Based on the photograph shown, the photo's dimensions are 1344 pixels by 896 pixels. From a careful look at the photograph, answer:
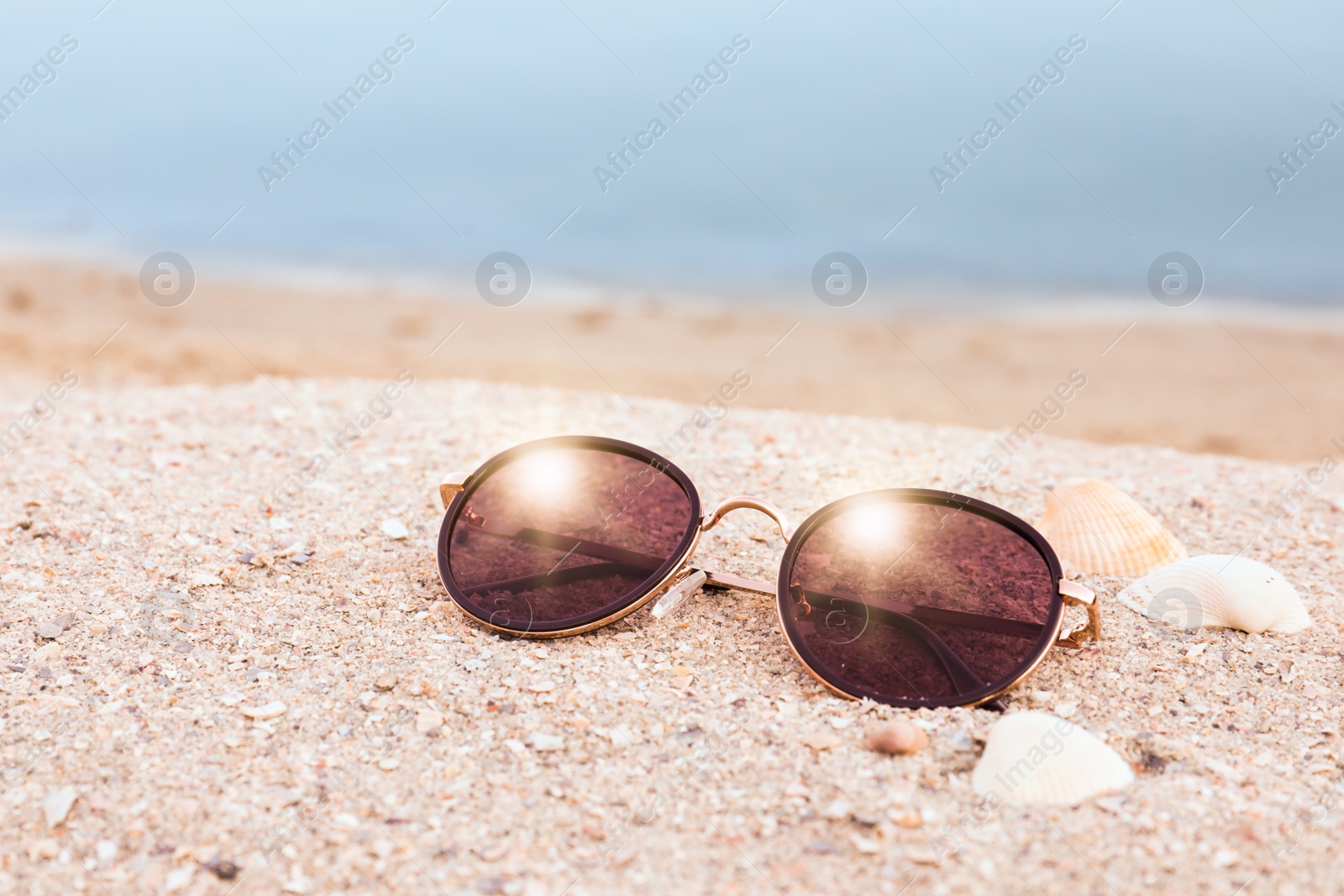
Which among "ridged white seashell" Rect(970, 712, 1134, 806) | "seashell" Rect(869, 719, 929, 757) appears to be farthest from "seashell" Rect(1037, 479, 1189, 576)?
"seashell" Rect(869, 719, 929, 757)

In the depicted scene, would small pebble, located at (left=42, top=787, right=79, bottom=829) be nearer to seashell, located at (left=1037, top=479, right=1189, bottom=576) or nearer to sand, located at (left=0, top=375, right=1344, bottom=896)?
sand, located at (left=0, top=375, right=1344, bottom=896)

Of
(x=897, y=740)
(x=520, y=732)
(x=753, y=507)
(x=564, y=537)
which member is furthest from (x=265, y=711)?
(x=897, y=740)

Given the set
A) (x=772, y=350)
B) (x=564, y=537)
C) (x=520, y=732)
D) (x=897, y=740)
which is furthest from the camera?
(x=772, y=350)

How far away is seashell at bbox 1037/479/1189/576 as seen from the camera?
2.54m

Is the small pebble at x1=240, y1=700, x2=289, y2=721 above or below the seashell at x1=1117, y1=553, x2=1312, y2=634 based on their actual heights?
Result: below

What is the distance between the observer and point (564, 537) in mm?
2430

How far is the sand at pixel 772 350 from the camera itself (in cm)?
611

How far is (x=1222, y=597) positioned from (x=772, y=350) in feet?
23.3

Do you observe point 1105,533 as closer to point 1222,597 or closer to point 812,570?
point 1222,597

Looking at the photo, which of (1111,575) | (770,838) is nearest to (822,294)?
(1111,575)

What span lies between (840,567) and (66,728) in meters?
1.70

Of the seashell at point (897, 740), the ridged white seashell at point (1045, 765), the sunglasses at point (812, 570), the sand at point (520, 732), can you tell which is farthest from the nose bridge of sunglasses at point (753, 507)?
the ridged white seashell at point (1045, 765)

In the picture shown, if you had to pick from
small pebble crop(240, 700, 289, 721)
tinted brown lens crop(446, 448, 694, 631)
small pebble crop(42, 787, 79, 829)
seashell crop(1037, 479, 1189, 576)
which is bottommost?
small pebble crop(42, 787, 79, 829)

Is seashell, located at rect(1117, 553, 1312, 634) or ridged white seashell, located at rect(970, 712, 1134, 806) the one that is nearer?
ridged white seashell, located at rect(970, 712, 1134, 806)
